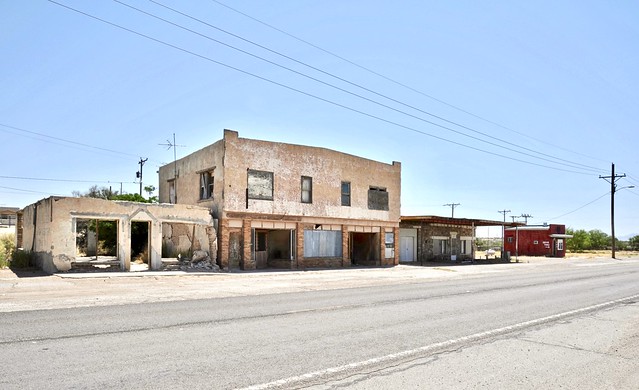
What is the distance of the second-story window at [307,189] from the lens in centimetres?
3094

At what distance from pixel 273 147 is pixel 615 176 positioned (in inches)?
1995

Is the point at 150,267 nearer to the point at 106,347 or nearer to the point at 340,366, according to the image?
the point at 106,347

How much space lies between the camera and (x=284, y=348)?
303 inches

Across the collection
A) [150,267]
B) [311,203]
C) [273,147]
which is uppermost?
[273,147]

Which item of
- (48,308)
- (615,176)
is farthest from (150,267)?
(615,176)

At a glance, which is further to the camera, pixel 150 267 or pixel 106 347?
pixel 150 267

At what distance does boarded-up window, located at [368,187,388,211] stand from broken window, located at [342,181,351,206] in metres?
2.14

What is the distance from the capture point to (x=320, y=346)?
7.91 metres

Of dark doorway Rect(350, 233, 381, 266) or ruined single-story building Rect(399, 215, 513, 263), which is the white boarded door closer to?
ruined single-story building Rect(399, 215, 513, 263)

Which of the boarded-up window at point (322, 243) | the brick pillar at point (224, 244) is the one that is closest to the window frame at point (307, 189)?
the boarded-up window at point (322, 243)

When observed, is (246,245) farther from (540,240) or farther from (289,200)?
(540,240)

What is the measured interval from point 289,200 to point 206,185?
16.2 ft

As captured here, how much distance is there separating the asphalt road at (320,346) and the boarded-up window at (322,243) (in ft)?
57.2

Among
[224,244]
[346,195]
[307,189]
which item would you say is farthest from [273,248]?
[346,195]
